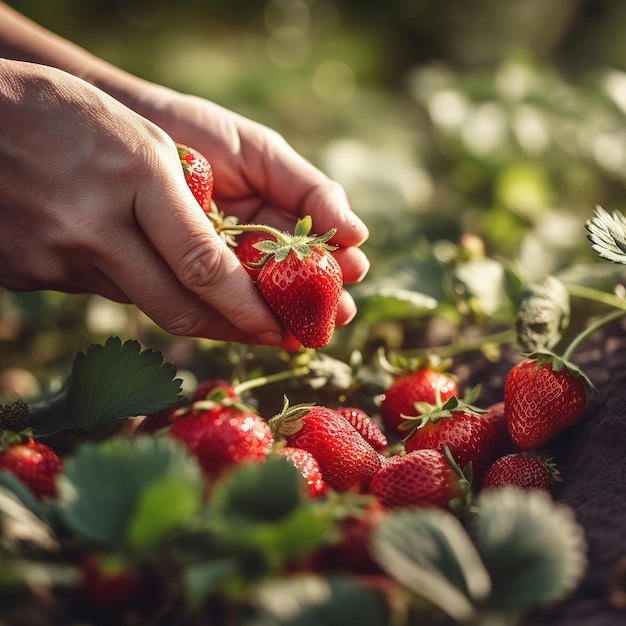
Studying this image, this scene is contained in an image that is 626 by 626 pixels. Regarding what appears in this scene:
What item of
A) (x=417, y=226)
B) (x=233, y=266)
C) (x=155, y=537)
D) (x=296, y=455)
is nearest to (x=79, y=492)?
(x=155, y=537)

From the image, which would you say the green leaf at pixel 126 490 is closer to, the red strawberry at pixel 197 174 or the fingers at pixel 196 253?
the fingers at pixel 196 253

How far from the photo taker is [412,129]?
344cm

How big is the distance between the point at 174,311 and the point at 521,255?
37.8 inches

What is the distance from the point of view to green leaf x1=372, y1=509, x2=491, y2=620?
Result: 674 mm

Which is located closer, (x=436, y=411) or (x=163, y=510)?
(x=163, y=510)

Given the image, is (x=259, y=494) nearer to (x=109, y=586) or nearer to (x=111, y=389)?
(x=109, y=586)

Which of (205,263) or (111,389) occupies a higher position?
(205,263)

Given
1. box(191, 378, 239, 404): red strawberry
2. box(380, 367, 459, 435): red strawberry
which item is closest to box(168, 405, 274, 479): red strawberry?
box(191, 378, 239, 404): red strawberry

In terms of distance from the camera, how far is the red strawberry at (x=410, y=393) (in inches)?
49.1

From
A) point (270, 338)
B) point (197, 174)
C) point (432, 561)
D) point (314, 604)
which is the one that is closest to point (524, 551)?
point (432, 561)

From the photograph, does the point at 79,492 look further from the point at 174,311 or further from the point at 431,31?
the point at 431,31

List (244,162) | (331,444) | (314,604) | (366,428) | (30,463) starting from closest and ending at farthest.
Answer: (314,604) < (30,463) < (331,444) < (366,428) < (244,162)

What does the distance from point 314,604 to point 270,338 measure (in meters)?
0.54

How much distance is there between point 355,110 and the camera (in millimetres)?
3592
